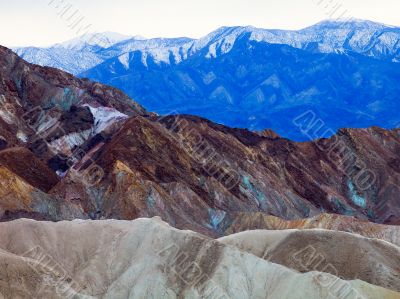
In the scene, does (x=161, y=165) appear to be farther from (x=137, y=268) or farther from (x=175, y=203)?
(x=137, y=268)

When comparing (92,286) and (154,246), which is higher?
(154,246)

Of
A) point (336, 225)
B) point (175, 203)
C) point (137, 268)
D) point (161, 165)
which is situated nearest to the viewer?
point (137, 268)

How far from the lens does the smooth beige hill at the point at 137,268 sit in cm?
5300

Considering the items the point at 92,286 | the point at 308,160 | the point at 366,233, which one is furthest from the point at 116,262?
the point at 308,160

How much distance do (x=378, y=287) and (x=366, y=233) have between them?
31408mm

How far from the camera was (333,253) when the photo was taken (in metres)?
59.5

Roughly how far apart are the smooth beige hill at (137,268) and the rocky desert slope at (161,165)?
14.2 m

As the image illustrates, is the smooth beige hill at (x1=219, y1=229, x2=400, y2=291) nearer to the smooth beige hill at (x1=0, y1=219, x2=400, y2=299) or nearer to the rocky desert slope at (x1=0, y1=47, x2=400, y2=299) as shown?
the rocky desert slope at (x1=0, y1=47, x2=400, y2=299)

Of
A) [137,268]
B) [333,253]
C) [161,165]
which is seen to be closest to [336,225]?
[333,253]

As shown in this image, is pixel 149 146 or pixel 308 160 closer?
pixel 149 146

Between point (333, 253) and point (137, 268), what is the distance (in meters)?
17.8

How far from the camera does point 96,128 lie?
11838cm

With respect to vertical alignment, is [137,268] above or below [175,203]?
below

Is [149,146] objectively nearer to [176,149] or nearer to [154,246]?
[176,149]
